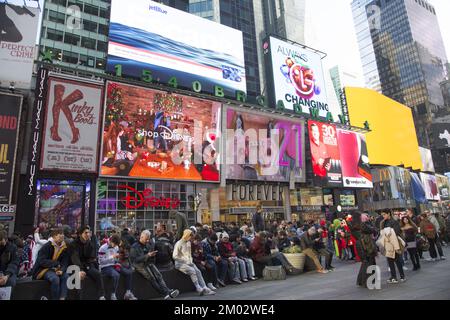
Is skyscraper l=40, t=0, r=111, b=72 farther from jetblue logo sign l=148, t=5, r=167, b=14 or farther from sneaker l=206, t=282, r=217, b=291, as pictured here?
sneaker l=206, t=282, r=217, b=291

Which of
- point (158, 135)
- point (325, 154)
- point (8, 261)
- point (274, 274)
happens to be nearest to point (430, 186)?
point (325, 154)

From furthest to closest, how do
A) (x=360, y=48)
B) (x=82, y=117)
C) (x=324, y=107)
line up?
(x=360, y=48)
(x=324, y=107)
(x=82, y=117)

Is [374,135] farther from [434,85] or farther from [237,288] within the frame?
[434,85]

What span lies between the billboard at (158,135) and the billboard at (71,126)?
36.0 inches

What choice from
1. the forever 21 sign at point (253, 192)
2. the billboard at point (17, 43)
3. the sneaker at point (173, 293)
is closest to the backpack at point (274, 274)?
the sneaker at point (173, 293)

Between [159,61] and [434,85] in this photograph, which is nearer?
[159,61]

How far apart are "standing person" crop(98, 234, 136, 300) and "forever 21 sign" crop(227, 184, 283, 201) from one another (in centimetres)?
2217

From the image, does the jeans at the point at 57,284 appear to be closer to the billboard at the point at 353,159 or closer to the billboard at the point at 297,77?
the billboard at the point at 297,77

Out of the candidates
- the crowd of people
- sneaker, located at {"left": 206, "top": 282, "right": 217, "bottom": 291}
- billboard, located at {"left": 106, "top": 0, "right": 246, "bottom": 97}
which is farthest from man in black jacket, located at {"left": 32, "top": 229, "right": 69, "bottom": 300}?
billboard, located at {"left": 106, "top": 0, "right": 246, "bottom": 97}

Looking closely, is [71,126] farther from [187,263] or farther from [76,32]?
[76,32]

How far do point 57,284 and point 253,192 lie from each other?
25.4 metres
